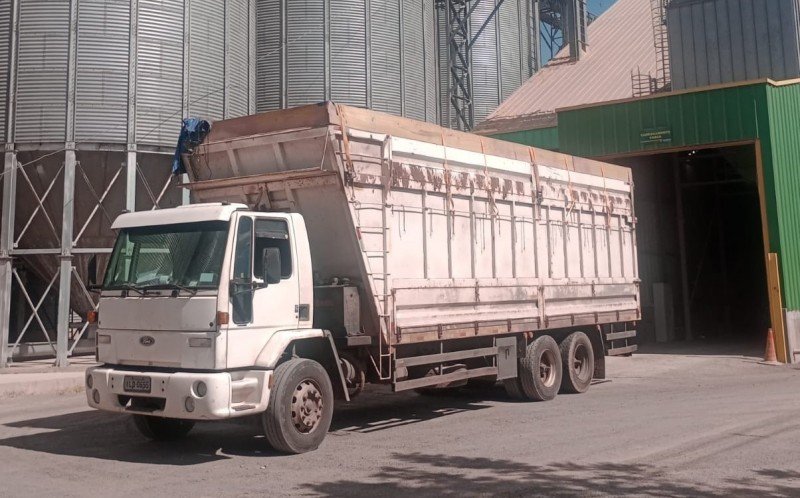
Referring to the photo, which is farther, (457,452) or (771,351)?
(771,351)

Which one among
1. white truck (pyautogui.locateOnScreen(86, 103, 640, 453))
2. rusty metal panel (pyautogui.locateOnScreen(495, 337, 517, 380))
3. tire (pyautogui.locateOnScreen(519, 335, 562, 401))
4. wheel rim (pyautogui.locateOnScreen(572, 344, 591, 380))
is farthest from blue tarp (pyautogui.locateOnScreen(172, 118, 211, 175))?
wheel rim (pyautogui.locateOnScreen(572, 344, 591, 380))

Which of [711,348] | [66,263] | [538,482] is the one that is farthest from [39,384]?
[711,348]

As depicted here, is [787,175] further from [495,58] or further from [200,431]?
[495,58]

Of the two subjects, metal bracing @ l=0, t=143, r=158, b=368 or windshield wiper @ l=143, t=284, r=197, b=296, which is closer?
windshield wiper @ l=143, t=284, r=197, b=296

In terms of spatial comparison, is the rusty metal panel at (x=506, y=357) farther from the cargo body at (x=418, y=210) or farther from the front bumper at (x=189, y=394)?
the front bumper at (x=189, y=394)

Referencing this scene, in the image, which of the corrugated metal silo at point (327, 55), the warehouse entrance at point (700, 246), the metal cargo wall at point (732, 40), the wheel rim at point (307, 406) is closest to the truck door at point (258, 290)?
the wheel rim at point (307, 406)

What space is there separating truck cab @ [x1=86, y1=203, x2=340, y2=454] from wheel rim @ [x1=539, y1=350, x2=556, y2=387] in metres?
4.90

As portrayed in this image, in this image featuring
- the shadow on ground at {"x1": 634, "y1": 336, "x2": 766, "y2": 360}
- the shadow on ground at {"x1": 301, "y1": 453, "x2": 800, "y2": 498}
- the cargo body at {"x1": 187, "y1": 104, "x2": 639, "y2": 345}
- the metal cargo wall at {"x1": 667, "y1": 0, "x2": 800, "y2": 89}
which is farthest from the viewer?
the metal cargo wall at {"x1": 667, "y1": 0, "x2": 800, "y2": 89}

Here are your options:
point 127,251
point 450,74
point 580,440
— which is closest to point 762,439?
point 580,440

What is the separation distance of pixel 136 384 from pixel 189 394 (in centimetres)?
77

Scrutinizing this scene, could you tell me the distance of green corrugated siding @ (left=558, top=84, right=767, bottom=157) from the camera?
61.1 feet

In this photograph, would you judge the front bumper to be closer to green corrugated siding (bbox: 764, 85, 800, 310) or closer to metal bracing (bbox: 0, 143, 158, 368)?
metal bracing (bbox: 0, 143, 158, 368)

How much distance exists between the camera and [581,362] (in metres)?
13.3

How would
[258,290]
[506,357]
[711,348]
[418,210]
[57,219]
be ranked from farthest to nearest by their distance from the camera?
1. [711,348]
2. [57,219]
3. [506,357]
4. [418,210]
5. [258,290]
